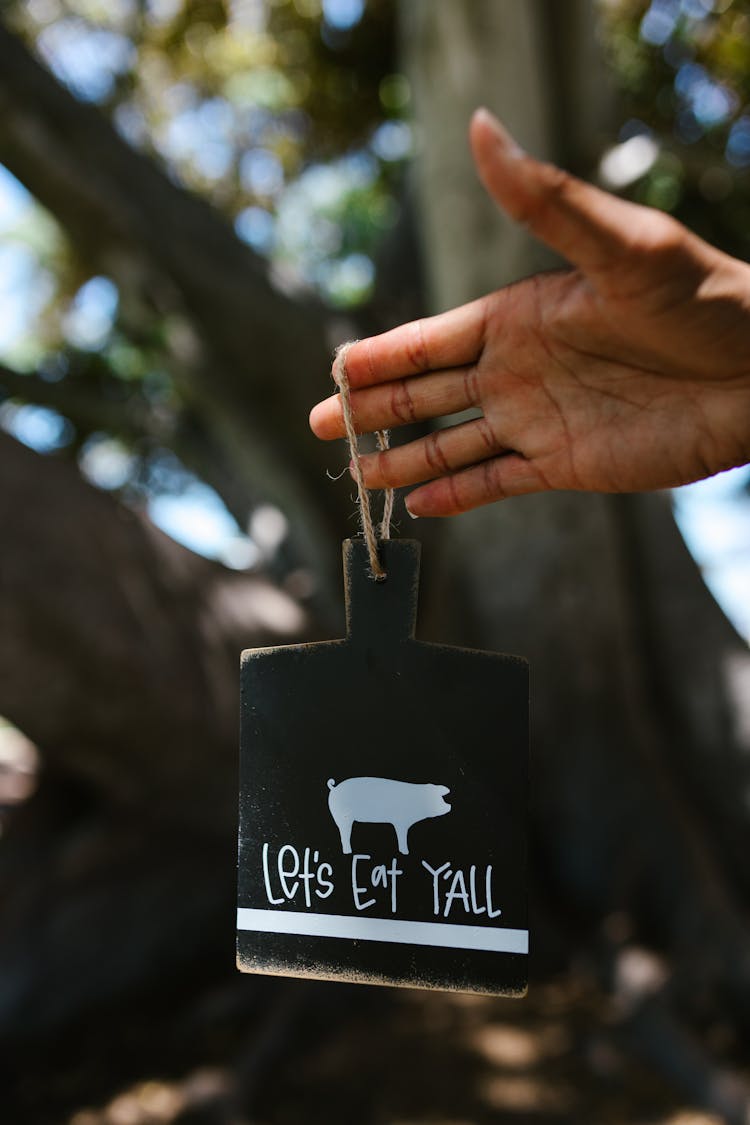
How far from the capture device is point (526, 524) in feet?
10.6

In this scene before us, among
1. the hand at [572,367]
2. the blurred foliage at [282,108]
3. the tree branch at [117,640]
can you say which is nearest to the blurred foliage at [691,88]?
the blurred foliage at [282,108]

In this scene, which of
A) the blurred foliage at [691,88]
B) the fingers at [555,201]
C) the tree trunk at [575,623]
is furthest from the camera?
the blurred foliage at [691,88]

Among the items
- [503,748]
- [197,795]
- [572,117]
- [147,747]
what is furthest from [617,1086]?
[572,117]

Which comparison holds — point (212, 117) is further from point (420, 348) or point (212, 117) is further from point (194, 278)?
point (420, 348)

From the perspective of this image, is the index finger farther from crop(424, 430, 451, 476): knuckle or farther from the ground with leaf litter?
the ground with leaf litter

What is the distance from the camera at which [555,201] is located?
62cm

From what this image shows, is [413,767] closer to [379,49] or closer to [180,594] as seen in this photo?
[180,594]

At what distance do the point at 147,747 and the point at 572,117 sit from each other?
2641mm

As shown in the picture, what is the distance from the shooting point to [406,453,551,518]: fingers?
35.0 inches

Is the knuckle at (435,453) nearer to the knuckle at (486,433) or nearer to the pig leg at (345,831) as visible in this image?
the knuckle at (486,433)

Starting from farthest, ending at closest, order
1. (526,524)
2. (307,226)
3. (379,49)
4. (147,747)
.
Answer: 1. (307,226)
2. (379,49)
3. (526,524)
4. (147,747)

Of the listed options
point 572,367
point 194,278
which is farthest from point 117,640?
point 572,367

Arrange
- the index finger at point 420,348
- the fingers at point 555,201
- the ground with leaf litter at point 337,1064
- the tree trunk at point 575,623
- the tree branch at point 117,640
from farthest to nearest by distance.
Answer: the tree trunk at point 575,623
the ground with leaf litter at point 337,1064
the tree branch at point 117,640
the index finger at point 420,348
the fingers at point 555,201

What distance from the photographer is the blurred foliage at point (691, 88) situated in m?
4.31
